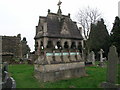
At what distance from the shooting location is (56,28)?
663 inches

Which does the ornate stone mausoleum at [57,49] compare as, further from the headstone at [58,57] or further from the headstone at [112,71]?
the headstone at [112,71]

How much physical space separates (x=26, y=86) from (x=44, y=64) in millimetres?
2884

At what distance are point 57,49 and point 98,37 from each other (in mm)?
27550

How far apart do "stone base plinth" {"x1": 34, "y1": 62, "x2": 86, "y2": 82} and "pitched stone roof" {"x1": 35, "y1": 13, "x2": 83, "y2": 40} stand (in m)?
3.04

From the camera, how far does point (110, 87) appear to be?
29.6 ft

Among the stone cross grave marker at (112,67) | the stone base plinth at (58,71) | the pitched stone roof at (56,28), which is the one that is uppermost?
the pitched stone roof at (56,28)

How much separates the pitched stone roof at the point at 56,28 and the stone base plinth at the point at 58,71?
9.98ft

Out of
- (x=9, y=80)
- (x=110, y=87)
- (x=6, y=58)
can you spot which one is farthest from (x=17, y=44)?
(x=110, y=87)

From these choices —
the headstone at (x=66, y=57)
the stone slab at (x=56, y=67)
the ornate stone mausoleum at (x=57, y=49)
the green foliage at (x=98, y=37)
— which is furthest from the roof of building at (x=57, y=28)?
the green foliage at (x=98, y=37)

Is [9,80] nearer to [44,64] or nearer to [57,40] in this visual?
[44,64]

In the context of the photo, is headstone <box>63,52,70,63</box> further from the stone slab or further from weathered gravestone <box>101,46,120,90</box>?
weathered gravestone <box>101,46,120,90</box>

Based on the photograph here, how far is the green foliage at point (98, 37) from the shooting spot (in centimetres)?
4016

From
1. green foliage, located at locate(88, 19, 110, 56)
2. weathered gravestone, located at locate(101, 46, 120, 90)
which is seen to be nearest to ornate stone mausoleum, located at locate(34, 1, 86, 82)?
weathered gravestone, located at locate(101, 46, 120, 90)

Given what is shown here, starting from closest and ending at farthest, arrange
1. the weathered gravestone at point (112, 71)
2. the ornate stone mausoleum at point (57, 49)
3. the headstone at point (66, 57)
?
the weathered gravestone at point (112, 71) → the ornate stone mausoleum at point (57, 49) → the headstone at point (66, 57)
